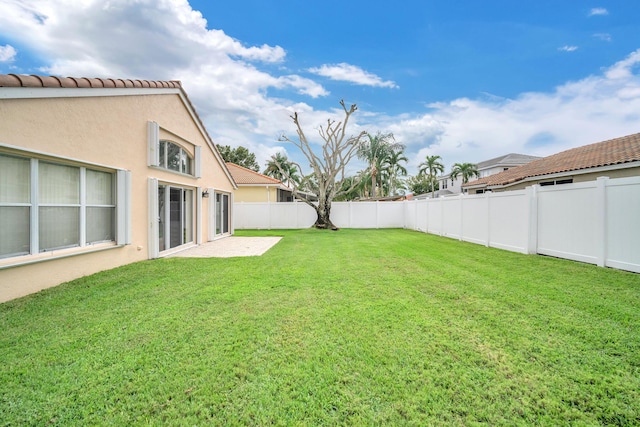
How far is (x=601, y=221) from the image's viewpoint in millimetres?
6055

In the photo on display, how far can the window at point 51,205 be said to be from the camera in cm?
438

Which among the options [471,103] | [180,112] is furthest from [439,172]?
[180,112]

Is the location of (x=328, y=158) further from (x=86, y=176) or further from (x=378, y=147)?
(x=378, y=147)

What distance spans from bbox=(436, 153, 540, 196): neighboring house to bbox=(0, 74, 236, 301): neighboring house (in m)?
30.2

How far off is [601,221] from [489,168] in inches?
1386

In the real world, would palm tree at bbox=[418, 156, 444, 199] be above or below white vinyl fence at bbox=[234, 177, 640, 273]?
above

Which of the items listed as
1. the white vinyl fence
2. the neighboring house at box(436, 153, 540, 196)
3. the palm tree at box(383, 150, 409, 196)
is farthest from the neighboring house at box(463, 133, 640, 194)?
the palm tree at box(383, 150, 409, 196)

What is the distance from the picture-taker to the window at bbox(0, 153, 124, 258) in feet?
14.4

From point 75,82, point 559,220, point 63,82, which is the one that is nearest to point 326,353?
point 63,82

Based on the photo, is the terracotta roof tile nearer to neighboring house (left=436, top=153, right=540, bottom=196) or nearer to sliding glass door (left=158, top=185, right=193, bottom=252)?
sliding glass door (left=158, top=185, right=193, bottom=252)

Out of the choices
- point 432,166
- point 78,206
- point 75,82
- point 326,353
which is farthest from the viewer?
point 432,166

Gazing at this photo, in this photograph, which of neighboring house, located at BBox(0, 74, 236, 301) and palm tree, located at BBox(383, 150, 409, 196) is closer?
neighboring house, located at BBox(0, 74, 236, 301)

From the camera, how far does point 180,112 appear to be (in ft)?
31.3

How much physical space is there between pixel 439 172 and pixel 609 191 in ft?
126
